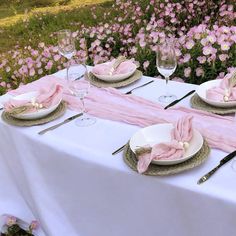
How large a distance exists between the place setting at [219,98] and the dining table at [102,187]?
0.20 feet

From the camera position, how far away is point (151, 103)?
204 cm

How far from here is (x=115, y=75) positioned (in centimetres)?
233

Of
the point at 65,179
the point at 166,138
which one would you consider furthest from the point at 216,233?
the point at 65,179

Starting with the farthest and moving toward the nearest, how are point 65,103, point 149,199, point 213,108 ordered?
point 65,103, point 213,108, point 149,199

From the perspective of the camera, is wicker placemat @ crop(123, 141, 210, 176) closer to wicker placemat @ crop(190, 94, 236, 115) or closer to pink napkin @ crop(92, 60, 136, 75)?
wicker placemat @ crop(190, 94, 236, 115)

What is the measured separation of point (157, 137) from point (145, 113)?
0.24m

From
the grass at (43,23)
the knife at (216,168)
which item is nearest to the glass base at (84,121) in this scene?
the knife at (216,168)

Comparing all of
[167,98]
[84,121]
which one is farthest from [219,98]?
[84,121]

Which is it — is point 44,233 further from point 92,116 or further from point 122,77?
point 122,77

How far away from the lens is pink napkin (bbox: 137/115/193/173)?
154 centimetres

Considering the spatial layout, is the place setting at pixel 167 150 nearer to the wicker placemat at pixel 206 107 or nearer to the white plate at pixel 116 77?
the wicker placemat at pixel 206 107

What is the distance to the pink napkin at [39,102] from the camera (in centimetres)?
209

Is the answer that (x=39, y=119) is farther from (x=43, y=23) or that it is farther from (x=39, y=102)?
(x=43, y=23)

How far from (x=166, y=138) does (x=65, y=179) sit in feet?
1.62
